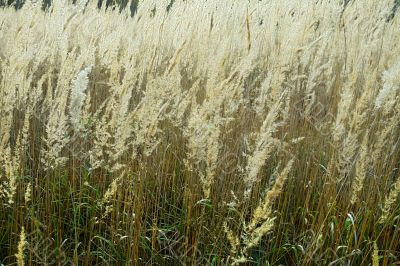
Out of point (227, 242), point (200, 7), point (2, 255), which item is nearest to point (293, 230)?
point (227, 242)

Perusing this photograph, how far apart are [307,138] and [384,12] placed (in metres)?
0.94

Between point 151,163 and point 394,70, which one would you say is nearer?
point 394,70

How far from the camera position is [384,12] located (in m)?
2.80

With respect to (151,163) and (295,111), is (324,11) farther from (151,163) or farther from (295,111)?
(151,163)

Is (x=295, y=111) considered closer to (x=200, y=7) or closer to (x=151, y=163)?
(x=151, y=163)

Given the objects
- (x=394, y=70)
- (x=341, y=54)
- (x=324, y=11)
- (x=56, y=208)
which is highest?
(x=324, y=11)

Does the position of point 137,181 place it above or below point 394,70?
below

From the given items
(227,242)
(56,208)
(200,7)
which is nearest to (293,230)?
(227,242)

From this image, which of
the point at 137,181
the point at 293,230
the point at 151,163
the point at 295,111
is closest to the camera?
the point at 137,181

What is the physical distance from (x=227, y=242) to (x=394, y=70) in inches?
35.1

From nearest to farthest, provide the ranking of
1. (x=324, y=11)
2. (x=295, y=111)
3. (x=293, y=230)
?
(x=293, y=230)
(x=295, y=111)
(x=324, y=11)

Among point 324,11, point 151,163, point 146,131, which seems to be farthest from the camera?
point 324,11

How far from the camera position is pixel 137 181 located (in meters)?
1.87

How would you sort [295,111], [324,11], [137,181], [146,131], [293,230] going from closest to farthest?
[146,131] → [137,181] → [293,230] → [295,111] → [324,11]
